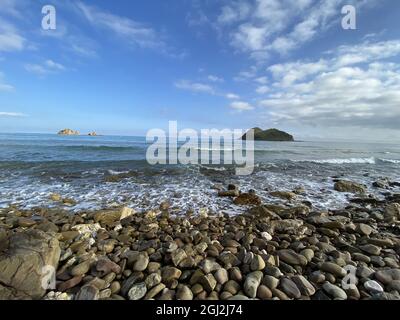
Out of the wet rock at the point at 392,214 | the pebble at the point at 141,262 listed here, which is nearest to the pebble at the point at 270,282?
the pebble at the point at 141,262

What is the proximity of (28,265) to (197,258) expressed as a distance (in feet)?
8.30

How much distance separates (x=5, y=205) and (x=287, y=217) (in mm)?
8786

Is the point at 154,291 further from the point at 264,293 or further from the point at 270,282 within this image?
the point at 270,282

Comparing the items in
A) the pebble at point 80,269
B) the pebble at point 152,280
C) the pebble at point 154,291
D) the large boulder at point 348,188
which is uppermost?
the large boulder at point 348,188

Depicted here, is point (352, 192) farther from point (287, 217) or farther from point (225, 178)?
point (225, 178)

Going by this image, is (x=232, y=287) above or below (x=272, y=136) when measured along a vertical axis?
below

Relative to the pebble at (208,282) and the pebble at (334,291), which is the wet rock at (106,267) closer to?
the pebble at (208,282)

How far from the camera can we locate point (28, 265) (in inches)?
113

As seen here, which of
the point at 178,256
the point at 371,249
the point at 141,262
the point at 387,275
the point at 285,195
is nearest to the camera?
the point at 387,275

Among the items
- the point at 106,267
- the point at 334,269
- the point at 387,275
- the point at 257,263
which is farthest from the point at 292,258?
the point at 106,267

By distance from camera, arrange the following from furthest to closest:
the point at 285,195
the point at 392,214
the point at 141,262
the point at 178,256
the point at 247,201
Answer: the point at 285,195, the point at 247,201, the point at 392,214, the point at 178,256, the point at 141,262

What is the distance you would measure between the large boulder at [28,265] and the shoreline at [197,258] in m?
0.01

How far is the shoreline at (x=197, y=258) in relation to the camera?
2.80m

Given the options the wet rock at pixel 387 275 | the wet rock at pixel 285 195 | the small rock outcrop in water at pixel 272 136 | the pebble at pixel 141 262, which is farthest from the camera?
the small rock outcrop in water at pixel 272 136
